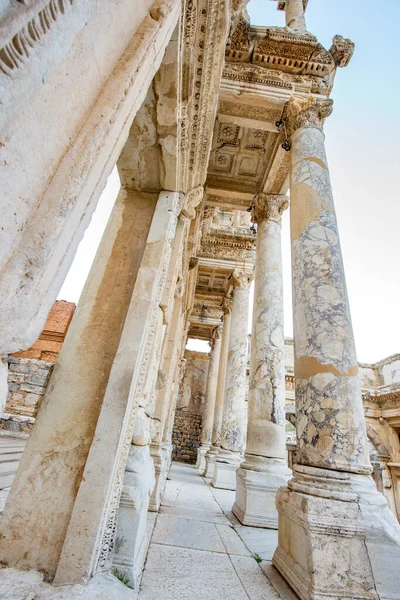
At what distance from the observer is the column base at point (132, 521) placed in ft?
6.11

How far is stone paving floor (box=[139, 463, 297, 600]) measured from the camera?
6.28ft

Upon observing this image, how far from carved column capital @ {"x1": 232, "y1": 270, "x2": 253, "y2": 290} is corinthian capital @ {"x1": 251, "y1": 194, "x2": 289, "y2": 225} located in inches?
114

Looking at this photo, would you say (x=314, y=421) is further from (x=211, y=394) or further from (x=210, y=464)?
(x=211, y=394)

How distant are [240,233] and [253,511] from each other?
772 centimetres

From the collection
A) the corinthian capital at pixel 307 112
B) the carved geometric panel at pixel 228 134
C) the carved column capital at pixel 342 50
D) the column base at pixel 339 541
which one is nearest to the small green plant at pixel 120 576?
the column base at pixel 339 541

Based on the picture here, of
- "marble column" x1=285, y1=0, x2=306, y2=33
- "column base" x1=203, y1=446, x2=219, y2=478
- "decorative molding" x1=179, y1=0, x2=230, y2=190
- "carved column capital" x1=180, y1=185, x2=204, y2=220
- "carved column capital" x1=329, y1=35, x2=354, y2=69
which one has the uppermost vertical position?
"marble column" x1=285, y1=0, x2=306, y2=33

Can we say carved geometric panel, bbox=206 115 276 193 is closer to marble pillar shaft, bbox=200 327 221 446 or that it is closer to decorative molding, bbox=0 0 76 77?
decorative molding, bbox=0 0 76 77

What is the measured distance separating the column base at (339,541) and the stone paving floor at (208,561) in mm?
221

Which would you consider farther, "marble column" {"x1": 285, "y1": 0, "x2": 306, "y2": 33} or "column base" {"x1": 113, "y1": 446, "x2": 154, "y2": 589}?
"marble column" {"x1": 285, "y1": 0, "x2": 306, "y2": 33}

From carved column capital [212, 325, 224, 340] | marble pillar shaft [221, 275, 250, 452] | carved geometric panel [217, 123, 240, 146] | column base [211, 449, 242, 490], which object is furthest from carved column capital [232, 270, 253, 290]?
column base [211, 449, 242, 490]

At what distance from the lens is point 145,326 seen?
226 cm

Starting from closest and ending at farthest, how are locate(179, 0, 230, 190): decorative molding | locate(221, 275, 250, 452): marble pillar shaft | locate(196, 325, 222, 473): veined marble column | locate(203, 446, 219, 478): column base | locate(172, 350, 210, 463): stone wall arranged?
locate(179, 0, 230, 190): decorative molding, locate(221, 275, 250, 452): marble pillar shaft, locate(203, 446, 219, 478): column base, locate(196, 325, 222, 473): veined marble column, locate(172, 350, 210, 463): stone wall

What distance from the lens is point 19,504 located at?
176cm

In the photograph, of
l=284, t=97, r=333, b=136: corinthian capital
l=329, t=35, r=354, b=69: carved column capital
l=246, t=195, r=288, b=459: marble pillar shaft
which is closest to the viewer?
l=284, t=97, r=333, b=136: corinthian capital
